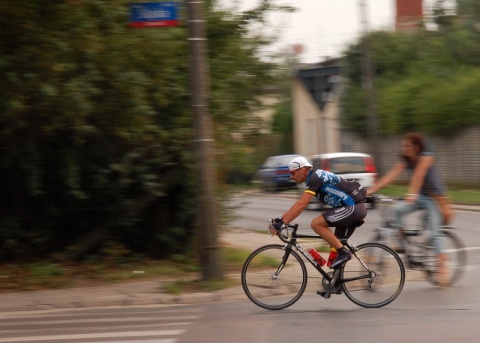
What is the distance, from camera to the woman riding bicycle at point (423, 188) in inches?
425

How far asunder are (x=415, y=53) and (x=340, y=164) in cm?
1830

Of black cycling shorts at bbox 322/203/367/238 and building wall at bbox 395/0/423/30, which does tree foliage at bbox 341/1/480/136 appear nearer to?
building wall at bbox 395/0/423/30

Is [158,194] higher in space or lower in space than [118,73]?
lower

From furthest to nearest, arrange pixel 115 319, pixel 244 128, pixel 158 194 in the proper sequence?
pixel 244 128, pixel 158 194, pixel 115 319

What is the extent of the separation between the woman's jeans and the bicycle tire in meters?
0.09

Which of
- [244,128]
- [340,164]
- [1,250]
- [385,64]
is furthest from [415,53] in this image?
[1,250]

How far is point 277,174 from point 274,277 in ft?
93.3

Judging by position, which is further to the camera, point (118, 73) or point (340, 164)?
point (340, 164)

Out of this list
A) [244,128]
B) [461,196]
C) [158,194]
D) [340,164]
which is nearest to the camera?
[158,194]

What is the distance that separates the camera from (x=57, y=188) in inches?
520

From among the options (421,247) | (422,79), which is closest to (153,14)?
(421,247)

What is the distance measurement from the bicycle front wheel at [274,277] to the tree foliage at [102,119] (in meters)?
2.83

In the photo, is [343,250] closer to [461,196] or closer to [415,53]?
[461,196]

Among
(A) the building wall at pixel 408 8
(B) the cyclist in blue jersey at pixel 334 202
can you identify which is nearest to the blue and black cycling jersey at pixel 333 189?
(B) the cyclist in blue jersey at pixel 334 202
